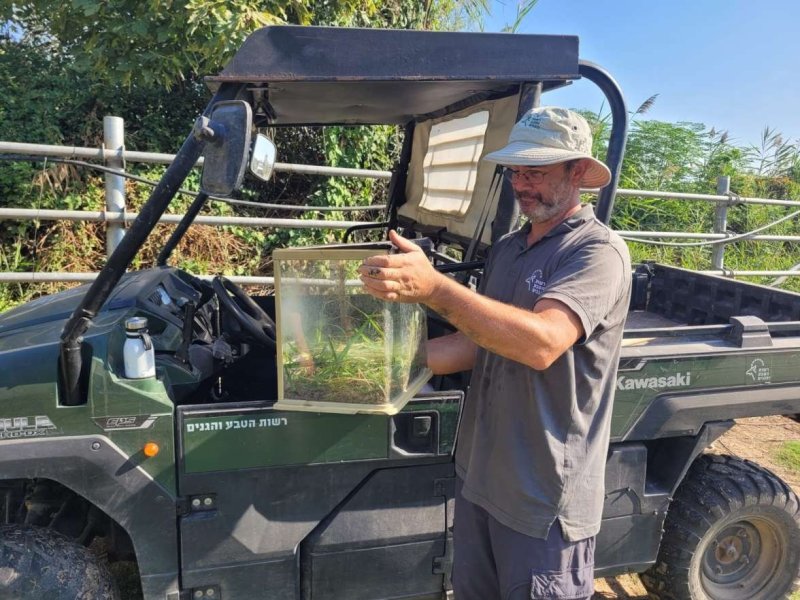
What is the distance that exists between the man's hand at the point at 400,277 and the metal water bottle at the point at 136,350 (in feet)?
2.57

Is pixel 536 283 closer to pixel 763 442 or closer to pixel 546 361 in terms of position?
Result: pixel 546 361

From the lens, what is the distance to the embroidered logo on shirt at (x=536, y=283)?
173 centimetres

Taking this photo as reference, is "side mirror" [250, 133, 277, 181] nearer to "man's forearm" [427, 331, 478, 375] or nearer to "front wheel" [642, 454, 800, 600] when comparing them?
"man's forearm" [427, 331, 478, 375]

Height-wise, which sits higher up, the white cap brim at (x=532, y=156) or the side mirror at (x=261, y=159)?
the white cap brim at (x=532, y=156)

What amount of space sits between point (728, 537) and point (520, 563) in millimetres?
1474

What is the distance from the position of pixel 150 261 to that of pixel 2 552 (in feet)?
14.1

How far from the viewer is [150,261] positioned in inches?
230

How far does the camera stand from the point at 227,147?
1646mm

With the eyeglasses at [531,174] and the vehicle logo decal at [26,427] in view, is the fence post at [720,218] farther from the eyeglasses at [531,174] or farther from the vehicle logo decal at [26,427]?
the vehicle logo decal at [26,427]

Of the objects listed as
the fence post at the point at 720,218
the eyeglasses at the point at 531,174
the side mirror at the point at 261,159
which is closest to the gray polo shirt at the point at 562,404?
the eyeglasses at the point at 531,174

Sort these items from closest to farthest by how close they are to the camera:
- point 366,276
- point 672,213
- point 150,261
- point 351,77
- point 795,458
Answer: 1. point 366,276
2. point 351,77
3. point 795,458
4. point 150,261
5. point 672,213

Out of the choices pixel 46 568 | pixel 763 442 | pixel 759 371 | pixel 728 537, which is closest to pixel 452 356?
pixel 759 371

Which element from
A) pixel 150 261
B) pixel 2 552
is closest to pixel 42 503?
pixel 2 552

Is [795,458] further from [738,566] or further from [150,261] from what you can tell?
[150,261]
